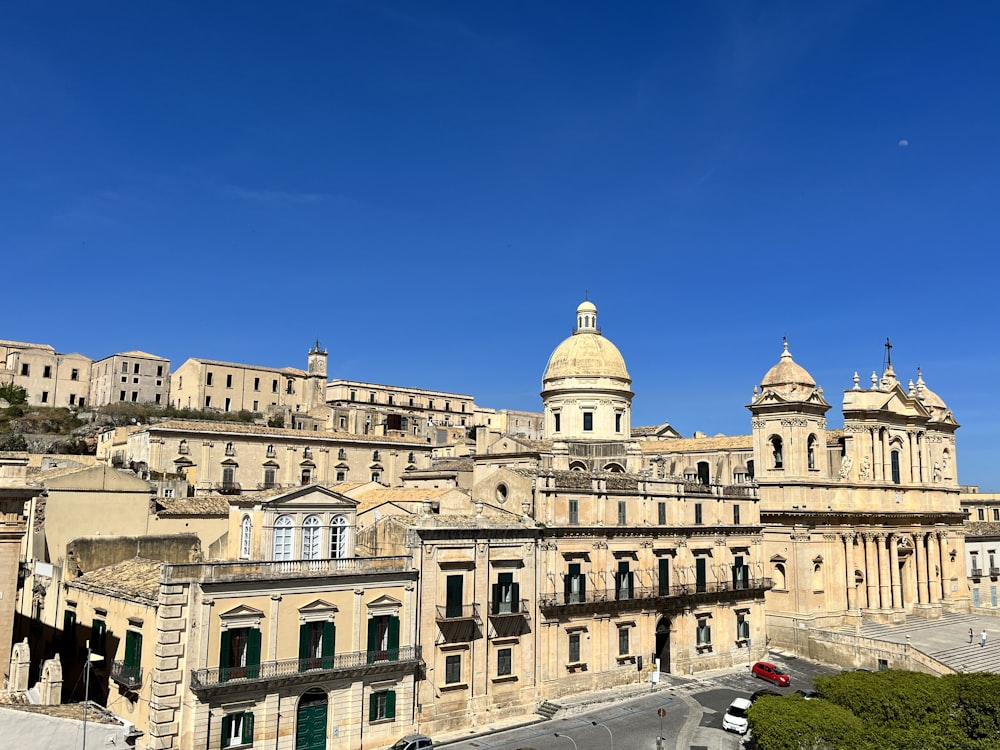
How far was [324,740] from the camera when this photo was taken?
29.6 metres

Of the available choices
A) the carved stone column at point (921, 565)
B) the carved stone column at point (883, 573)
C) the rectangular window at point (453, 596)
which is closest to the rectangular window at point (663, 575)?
the rectangular window at point (453, 596)

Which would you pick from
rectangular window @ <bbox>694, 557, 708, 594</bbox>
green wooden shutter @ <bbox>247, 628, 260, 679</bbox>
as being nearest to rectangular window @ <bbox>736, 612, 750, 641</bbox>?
rectangular window @ <bbox>694, 557, 708, 594</bbox>

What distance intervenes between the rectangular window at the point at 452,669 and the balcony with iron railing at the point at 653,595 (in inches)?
181

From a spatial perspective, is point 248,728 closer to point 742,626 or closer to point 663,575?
point 663,575

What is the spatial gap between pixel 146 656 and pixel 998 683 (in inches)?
1107

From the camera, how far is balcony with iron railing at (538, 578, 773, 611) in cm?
3772

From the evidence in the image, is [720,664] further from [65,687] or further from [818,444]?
[65,687]

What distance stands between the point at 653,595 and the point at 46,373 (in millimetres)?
85449

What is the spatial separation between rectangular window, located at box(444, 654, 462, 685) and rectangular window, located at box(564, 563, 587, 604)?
5979 mm

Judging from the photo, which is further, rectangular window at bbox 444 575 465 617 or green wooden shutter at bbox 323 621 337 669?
rectangular window at bbox 444 575 465 617

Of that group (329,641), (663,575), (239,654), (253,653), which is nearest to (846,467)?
(663,575)

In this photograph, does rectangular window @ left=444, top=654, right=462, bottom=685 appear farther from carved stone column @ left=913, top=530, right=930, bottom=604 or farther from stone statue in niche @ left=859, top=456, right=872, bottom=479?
carved stone column @ left=913, top=530, right=930, bottom=604

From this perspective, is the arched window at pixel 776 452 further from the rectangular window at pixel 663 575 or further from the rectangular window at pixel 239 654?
the rectangular window at pixel 239 654

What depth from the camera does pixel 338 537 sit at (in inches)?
1299
